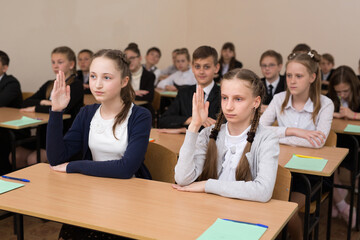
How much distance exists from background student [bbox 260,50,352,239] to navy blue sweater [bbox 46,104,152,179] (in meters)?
1.05

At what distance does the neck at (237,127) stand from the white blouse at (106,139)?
52cm

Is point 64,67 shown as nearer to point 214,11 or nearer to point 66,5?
point 66,5

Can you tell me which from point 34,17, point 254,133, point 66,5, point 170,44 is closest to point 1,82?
point 34,17

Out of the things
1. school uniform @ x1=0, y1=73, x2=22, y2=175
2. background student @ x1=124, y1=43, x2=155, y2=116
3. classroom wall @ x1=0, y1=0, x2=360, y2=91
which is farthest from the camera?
classroom wall @ x1=0, y1=0, x2=360, y2=91

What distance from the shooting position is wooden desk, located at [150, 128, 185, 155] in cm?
276

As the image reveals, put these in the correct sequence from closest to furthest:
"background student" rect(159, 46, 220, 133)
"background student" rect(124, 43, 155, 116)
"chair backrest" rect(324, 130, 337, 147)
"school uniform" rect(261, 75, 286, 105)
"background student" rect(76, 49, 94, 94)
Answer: "chair backrest" rect(324, 130, 337, 147), "background student" rect(159, 46, 220, 133), "school uniform" rect(261, 75, 286, 105), "background student" rect(124, 43, 155, 116), "background student" rect(76, 49, 94, 94)

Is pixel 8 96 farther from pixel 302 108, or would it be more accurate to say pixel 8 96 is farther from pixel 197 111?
pixel 197 111

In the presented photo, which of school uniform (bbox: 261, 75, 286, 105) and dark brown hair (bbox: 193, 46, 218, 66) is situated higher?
dark brown hair (bbox: 193, 46, 218, 66)

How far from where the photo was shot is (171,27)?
865 cm

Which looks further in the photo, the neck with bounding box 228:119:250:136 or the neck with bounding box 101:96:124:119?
the neck with bounding box 101:96:124:119

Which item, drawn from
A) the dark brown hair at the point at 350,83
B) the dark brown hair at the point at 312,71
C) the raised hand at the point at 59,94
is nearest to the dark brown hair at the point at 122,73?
the raised hand at the point at 59,94

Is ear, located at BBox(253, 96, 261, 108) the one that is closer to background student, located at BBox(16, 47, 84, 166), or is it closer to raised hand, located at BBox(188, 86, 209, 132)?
raised hand, located at BBox(188, 86, 209, 132)

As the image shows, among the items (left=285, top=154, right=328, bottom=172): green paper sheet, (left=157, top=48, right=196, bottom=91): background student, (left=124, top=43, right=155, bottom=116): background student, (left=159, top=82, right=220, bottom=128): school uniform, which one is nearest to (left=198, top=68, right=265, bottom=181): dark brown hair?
(left=285, top=154, right=328, bottom=172): green paper sheet

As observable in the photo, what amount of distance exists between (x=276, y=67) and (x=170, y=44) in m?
4.35
